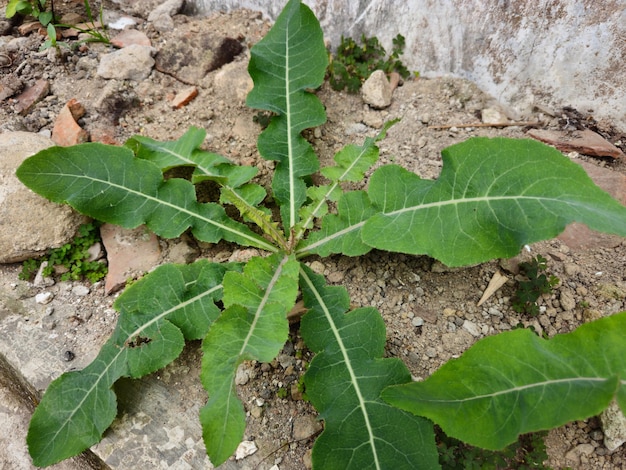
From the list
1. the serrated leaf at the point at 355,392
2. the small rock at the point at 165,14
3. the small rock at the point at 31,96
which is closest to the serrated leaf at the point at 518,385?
the serrated leaf at the point at 355,392

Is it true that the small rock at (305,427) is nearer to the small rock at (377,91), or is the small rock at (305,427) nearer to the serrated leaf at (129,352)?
the serrated leaf at (129,352)

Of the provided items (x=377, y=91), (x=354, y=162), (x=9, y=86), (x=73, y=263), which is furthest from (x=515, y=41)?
(x=9, y=86)

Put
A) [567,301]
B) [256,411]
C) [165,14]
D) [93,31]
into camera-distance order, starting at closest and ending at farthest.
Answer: [256,411], [567,301], [93,31], [165,14]

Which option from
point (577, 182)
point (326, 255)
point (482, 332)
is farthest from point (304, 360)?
point (577, 182)

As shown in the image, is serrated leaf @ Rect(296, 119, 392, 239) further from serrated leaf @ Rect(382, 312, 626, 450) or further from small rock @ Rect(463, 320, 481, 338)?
serrated leaf @ Rect(382, 312, 626, 450)

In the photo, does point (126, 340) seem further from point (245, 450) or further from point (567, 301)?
point (567, 301)

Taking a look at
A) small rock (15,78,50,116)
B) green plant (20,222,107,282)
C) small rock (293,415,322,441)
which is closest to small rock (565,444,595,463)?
small rock (293,415,322,441)
